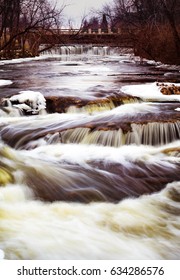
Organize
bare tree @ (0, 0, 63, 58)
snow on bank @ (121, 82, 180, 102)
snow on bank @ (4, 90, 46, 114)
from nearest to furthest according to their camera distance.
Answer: snow on bank @ (4, 90, 46, 114), snow on bank @ (121, 82, 180, 102), bare tree @ (0, 0, 63, 58)

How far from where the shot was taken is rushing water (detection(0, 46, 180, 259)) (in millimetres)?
2375

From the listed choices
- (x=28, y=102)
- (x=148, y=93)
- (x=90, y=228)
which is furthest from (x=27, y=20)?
(x=90, y=228)

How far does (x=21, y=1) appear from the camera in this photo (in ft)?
44.1

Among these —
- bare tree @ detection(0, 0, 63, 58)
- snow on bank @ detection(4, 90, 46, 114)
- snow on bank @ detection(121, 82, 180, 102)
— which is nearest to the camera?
snow on bank @ detection(4, 90, 46, 114)

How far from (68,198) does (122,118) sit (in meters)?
1.80

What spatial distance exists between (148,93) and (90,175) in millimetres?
2666

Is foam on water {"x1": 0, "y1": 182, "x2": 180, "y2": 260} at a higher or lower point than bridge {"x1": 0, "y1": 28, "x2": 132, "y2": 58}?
lower

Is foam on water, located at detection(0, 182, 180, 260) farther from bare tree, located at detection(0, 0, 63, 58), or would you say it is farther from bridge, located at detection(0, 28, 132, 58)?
bridge, located at detection(0, 28, 132, 58)

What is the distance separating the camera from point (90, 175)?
3312 mm

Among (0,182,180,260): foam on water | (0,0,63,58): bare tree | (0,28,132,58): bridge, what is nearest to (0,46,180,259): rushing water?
(0,182,180,260): foam on water

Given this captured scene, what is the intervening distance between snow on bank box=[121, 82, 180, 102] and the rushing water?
0.02 metres

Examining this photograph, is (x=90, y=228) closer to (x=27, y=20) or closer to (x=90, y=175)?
(x=90, y=175)

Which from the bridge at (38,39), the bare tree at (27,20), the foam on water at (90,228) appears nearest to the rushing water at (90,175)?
the foam on water at (90,228)

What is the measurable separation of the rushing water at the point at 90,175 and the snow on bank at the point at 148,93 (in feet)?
0.05
